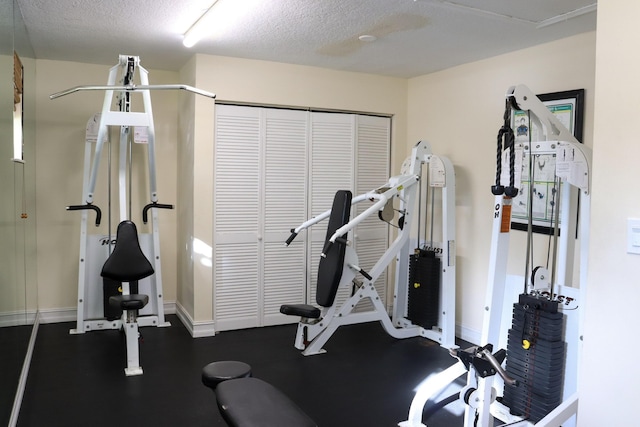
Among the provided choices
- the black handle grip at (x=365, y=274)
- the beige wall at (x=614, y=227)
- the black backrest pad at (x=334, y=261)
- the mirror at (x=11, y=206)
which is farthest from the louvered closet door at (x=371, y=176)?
the beige wall at (x=614, y=227)

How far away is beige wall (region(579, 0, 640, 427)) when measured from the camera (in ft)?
5.61

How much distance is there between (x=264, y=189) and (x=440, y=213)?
62.4 inches

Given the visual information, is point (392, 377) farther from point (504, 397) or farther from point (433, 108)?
point (433, 108)

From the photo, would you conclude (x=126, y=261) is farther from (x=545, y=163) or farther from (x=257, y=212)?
(x=545, y=163)

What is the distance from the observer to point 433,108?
15.5 ft

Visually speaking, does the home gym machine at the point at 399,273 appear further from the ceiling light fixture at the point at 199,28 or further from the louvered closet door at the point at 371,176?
the ceiling light fixture at the point at 199,28

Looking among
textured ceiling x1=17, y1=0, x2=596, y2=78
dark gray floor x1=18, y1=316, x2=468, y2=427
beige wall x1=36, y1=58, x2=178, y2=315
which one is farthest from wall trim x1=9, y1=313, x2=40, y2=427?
textured ceiling x1=17, y1=0, x2=596, y2=78

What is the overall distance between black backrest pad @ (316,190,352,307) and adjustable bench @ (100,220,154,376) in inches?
49.5

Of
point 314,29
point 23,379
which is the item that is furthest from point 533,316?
point 23,379

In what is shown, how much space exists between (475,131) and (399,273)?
135 centimetres

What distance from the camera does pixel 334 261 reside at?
3684mm

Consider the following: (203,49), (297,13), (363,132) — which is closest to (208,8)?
(297,13)

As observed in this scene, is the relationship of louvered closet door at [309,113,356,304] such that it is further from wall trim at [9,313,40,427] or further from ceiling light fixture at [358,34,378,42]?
wall trim at [9,313,40,427]

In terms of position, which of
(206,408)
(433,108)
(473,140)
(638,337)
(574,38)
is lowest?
(206,408)
